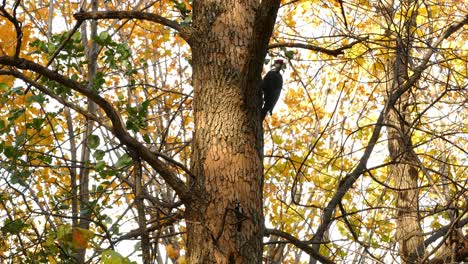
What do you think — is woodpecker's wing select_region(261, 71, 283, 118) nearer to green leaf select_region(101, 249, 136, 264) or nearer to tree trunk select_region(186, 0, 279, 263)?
tree trunk select_region(186, 0, 279, 263)

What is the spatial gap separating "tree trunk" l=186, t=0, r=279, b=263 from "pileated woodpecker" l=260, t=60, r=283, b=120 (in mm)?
1452

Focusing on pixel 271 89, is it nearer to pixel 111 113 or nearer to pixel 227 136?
pixel 227 136

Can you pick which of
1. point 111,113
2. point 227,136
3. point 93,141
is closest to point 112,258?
point 111,113

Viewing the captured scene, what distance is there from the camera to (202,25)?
3158mm

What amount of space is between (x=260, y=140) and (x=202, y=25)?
28.1 inches

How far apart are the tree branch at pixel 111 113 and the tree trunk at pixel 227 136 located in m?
0.12

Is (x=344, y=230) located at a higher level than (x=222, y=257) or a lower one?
higher

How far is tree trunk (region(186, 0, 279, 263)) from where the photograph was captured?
2711 millimetres

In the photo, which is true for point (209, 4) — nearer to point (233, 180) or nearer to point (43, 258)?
point (233, 180)

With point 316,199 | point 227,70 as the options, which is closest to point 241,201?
point 227,70

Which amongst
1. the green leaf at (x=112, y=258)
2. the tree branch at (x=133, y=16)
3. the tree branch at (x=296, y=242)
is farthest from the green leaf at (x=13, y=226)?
the green leaf at (x=112, y=258)

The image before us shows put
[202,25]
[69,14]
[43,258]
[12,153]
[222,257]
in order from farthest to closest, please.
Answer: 1. [69,14]
2. [43,258]
3. [12,153]
4. [202,25]
5. [222,257]

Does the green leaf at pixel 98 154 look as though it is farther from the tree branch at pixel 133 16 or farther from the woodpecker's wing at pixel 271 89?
the woodpecker's wing at pixel 271 89

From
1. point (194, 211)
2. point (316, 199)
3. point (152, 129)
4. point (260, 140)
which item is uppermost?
point (152, 129)
